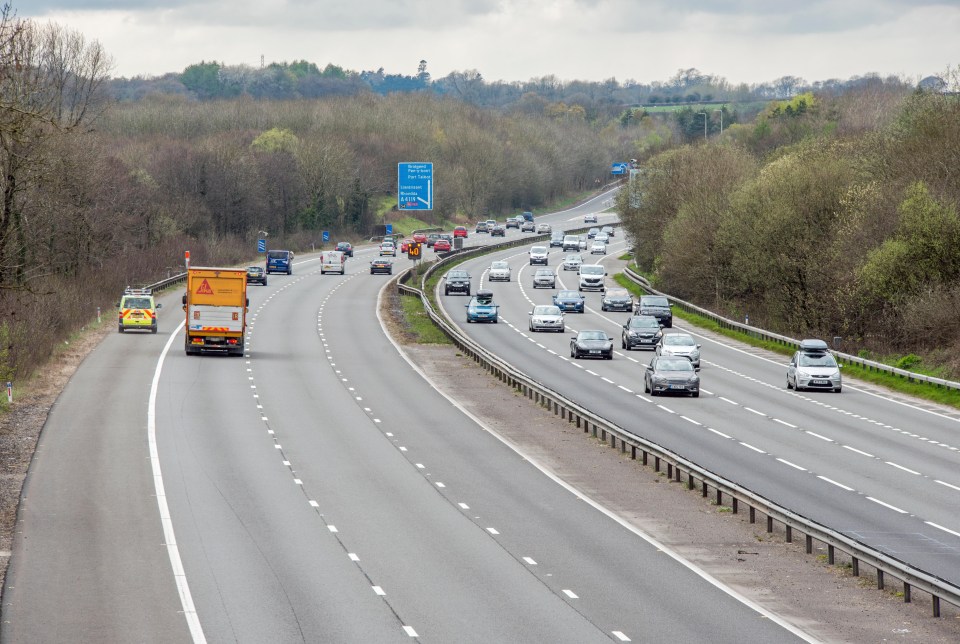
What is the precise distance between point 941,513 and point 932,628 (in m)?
9.04

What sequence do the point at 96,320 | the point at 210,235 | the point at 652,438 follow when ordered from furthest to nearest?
the point at 210,235 → the point at 96,320 → the point at 652,438

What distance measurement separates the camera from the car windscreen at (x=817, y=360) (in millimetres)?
48688

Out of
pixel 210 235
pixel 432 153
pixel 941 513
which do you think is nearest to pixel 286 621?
pixel 941 513

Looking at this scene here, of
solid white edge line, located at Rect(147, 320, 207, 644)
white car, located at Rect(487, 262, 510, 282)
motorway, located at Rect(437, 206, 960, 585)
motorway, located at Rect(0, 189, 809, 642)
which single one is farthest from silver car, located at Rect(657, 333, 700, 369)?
white car, located at Rect(487, 262, 510, 282)

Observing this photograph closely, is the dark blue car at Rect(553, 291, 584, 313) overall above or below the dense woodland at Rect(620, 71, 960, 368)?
below

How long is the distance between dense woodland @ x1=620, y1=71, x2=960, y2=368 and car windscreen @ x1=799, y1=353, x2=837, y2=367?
182 inches

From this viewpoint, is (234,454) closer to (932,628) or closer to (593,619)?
(593,619)

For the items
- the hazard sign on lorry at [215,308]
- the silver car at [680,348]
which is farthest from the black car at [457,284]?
the hazard sign on lorry at [215,308]

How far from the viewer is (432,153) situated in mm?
195500

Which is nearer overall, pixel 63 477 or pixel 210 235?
pixel 63 477

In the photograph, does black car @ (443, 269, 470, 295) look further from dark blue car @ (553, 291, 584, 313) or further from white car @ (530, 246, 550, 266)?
A: white car @ (530, 246, 550, 266)

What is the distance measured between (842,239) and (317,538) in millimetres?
46093

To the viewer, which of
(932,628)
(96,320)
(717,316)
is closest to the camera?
(932,628)

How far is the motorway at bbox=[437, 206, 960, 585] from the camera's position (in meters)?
26.3
